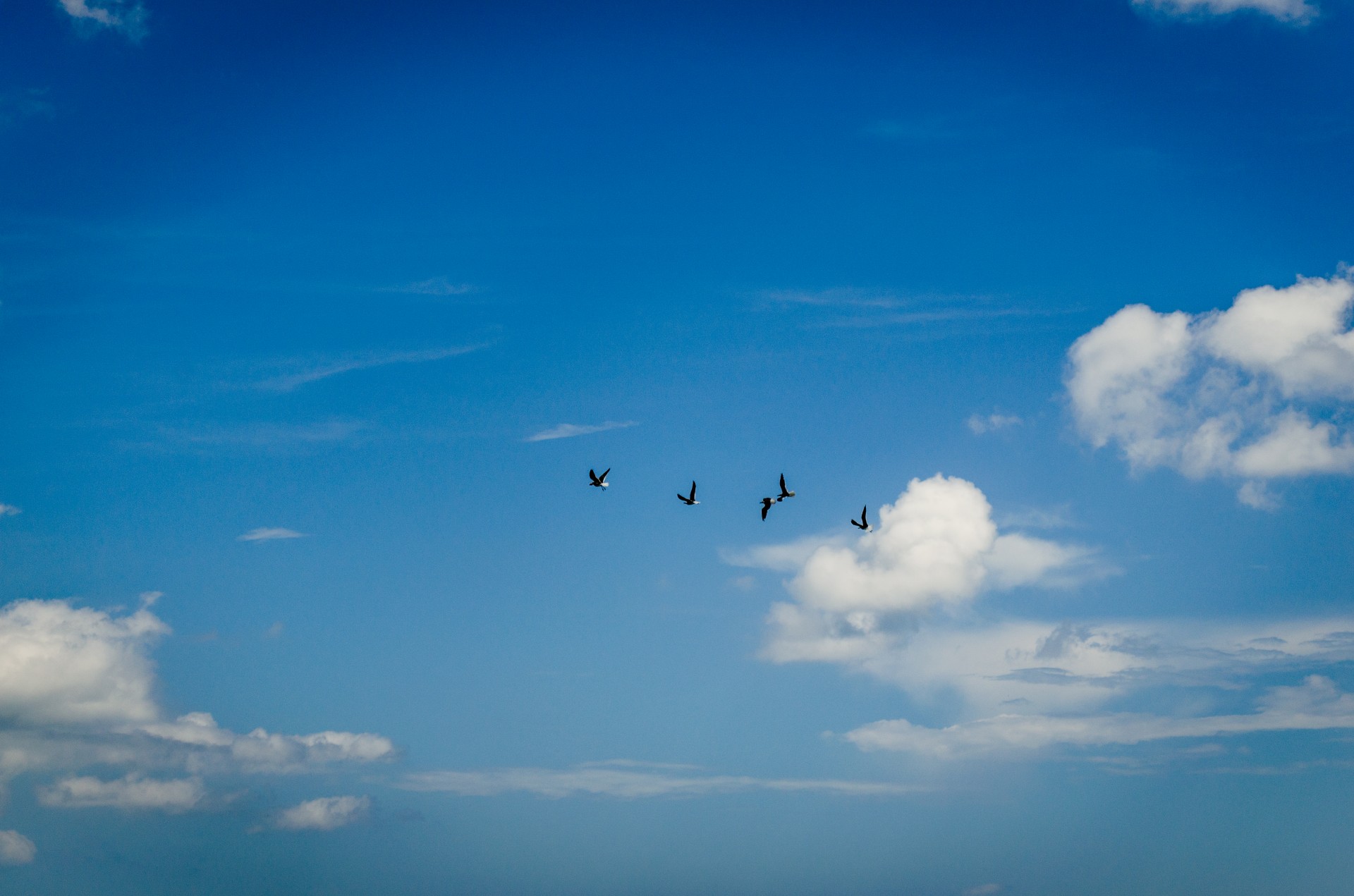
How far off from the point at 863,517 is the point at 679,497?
27.9m

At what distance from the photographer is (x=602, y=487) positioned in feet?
399

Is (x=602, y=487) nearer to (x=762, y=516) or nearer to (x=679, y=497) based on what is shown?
(x=679, y=497)

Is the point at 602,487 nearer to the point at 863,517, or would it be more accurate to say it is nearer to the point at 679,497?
the point at 679,497

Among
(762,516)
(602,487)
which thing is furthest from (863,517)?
(602,487)

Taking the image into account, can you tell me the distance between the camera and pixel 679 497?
121m

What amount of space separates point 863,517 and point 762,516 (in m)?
19.1

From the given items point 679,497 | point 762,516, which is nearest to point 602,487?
point 679,497

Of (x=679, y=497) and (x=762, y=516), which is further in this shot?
(x=679, y=497)

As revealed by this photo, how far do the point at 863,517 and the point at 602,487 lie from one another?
39.3 metres

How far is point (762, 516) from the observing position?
113312 millimetres

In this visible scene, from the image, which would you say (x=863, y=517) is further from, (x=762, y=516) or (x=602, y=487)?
(x=602, y=487)

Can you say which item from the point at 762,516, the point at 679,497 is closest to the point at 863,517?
the point at 762,516

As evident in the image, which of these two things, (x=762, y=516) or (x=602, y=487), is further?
(x=602, y=487)
